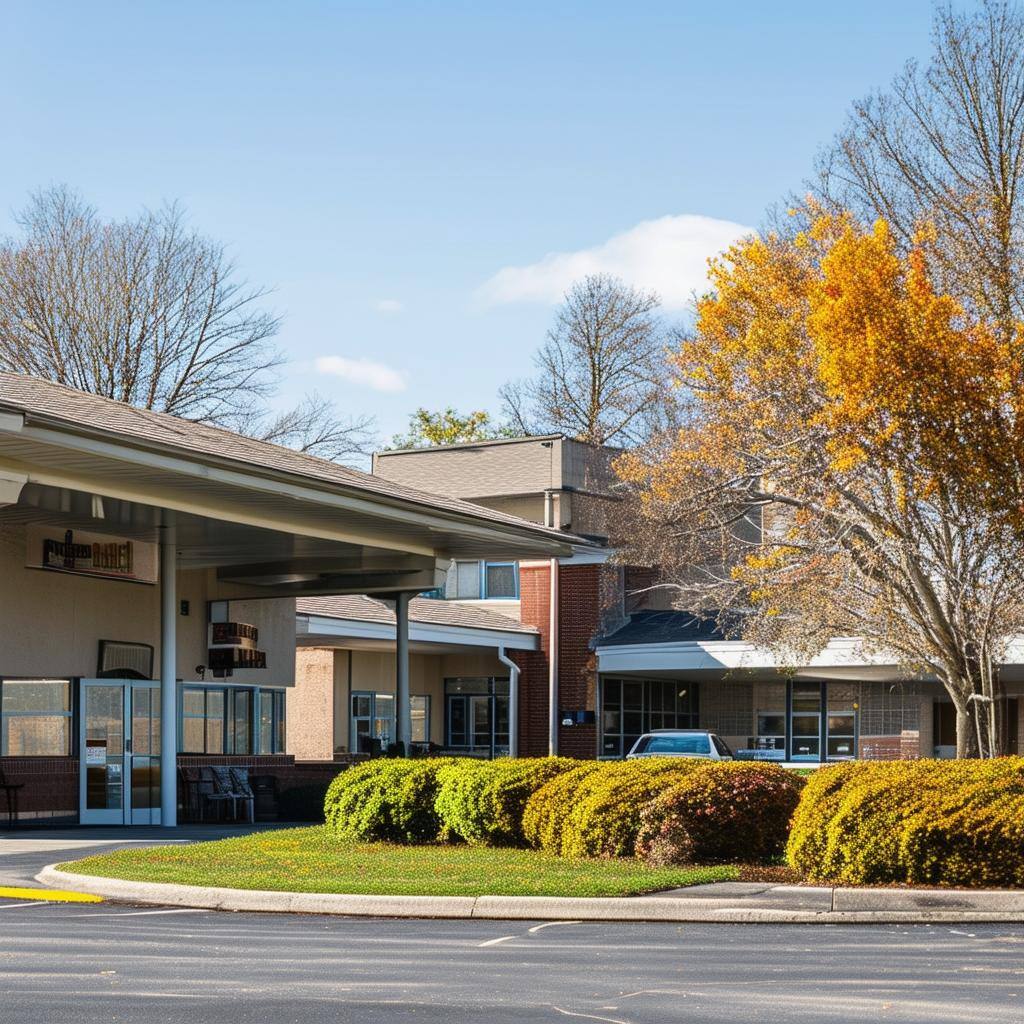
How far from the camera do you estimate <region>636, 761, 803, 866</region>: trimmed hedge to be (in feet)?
52.6

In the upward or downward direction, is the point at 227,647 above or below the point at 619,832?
above

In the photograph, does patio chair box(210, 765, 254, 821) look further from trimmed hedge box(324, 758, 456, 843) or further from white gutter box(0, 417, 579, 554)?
trimmed hedge box(324, 758, 456, 843)

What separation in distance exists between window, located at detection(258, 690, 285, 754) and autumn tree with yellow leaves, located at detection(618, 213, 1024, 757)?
8.15 metres

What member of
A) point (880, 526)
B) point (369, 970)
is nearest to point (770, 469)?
point (880, 526)

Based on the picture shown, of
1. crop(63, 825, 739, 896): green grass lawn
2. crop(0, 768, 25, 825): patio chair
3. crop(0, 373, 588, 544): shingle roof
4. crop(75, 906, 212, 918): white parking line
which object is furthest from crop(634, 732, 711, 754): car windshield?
crop(75, 906, 212, 918): white parking line

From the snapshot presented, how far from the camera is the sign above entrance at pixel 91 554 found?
25.2 meters

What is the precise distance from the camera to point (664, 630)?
42.8m

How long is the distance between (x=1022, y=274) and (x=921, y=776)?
1225cm

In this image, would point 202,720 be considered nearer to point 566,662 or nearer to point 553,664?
point 553,664

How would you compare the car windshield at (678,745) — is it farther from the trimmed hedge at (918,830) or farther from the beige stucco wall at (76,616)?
the trimmed hedge at (918,830)

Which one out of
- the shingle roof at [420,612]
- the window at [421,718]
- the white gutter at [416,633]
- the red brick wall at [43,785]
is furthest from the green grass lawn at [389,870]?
the window at [421,718]

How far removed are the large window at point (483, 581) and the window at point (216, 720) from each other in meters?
14.0

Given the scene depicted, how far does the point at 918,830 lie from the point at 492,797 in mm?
4984

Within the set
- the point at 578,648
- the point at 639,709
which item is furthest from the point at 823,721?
the point at 578,648
